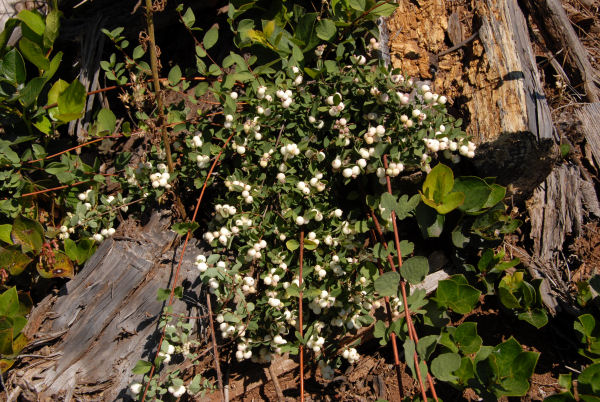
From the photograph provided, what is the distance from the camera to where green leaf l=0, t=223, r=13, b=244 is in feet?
7.66

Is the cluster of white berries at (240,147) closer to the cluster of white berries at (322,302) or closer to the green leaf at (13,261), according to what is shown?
the cluster of white berries at (322,302)

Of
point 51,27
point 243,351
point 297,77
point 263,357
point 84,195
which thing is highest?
point 51,27

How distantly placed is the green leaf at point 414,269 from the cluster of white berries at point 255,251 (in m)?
0.67

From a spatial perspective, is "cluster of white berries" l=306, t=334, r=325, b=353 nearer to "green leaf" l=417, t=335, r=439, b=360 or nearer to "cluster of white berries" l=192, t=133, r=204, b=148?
"green leaf" l=417, t=335, r=439, b=360

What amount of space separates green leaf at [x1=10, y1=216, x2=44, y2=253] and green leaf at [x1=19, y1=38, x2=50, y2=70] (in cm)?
86

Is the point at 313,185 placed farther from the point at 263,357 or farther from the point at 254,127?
the point at 263,357

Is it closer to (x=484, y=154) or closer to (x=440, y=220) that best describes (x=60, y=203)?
(x=440, y=220)

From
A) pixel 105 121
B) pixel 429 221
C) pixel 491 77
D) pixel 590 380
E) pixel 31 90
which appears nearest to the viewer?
pixel 590 380

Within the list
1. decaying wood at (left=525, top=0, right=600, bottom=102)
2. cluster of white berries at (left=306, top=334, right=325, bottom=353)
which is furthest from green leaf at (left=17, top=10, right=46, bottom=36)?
decaying wood at (left=525, top=0, right=600, bottom=102)

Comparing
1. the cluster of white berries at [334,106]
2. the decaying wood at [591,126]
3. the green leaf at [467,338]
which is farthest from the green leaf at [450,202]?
the decaying wood at [591,126]

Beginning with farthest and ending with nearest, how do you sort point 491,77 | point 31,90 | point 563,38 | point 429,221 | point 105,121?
point 563,38, point 105,121, point 491,77, point 31,90, point 429,221

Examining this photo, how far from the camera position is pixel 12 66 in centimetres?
232

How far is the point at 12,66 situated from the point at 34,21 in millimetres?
336

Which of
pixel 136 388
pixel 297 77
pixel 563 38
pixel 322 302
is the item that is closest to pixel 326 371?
pixel 322 302
